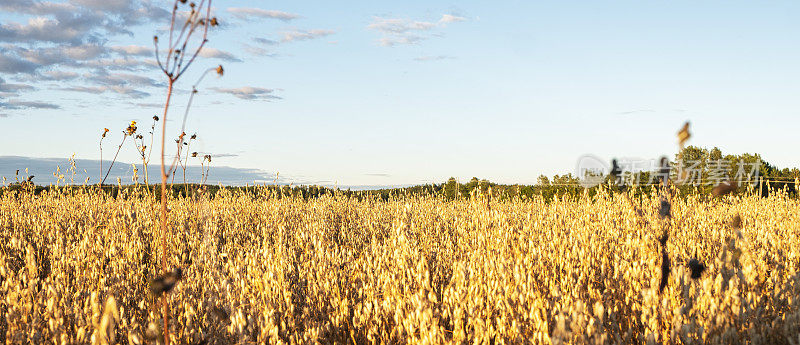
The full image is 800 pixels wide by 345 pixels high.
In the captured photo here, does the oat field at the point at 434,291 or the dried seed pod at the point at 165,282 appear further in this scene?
the oat field at the point at 434,291

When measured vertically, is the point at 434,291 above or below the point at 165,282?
below

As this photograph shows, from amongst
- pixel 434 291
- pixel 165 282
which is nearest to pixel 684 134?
pixel 165 282

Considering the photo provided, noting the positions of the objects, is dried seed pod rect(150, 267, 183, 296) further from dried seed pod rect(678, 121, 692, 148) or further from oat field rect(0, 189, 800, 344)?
dried seed pod rect(678, 121, 692, 148)

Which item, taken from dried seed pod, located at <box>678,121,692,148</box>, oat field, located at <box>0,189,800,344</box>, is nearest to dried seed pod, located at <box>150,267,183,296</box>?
oat field, located at <box>0,189,800,344</box>

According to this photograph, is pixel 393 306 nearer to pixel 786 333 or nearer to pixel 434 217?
pixel 786 333

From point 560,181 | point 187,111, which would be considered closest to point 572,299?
point 187,111

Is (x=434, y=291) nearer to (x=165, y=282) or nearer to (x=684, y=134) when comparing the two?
(x=684, y=134)

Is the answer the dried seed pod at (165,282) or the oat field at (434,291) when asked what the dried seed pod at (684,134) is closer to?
the oat field at (434,291)

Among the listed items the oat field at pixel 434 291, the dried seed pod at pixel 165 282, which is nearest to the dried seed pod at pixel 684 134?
the oat field at pixel 434 291

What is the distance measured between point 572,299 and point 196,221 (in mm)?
4552

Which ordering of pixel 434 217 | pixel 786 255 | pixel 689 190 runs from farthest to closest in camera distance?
pixel 689 190 → pixel 434 217 → pixel 786 255

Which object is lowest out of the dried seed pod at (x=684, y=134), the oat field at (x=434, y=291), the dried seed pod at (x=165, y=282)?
the oat field at (x=434, y=291)

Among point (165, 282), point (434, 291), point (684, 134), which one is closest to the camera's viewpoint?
point (165, 282)

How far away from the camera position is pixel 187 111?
1.54 meters
